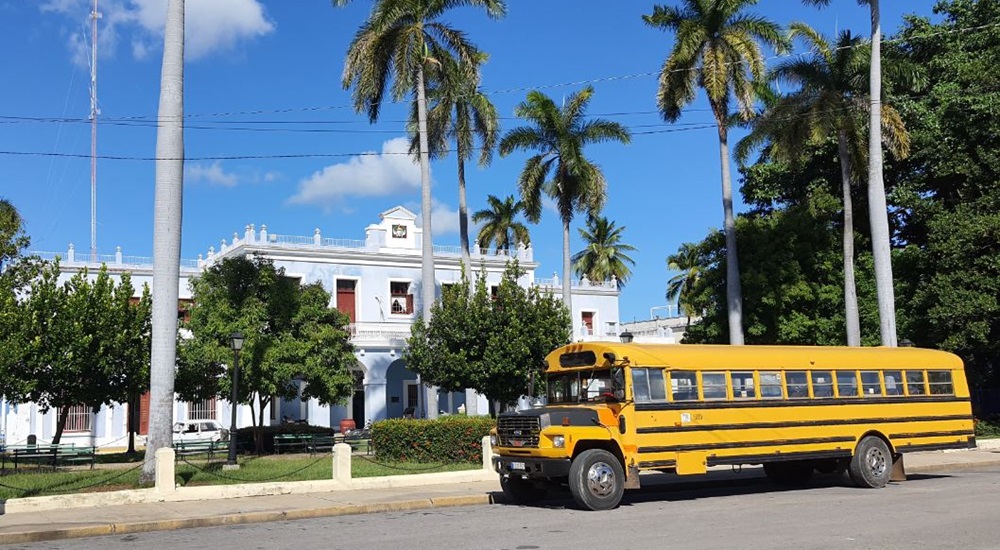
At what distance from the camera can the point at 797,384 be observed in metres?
16.2

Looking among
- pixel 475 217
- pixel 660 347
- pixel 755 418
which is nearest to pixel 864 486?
pixel 755 418

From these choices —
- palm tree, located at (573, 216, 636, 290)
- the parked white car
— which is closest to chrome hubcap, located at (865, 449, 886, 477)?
the parked white car

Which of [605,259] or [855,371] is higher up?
[605,259]

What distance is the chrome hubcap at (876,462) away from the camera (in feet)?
55.0

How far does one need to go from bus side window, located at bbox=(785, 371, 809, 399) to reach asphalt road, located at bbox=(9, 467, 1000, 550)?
5.89 feet

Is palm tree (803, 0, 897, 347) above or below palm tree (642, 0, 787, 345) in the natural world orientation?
below

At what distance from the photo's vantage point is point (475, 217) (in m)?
66.9

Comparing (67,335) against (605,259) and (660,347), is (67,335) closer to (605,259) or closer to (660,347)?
(660,347)

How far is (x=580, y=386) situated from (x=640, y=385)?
113cm

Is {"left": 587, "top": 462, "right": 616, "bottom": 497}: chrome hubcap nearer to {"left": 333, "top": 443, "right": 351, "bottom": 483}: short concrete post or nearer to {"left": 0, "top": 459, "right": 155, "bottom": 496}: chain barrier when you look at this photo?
{"left": 333, "top": 443, "right": 351, "bottom": 483}: short concrete post

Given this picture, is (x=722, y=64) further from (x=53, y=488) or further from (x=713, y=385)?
(x=53, y=488)

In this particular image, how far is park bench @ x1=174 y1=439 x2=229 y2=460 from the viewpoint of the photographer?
25881mm

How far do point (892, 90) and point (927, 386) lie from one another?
70.6ft

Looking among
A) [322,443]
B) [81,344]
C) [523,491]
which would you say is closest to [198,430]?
[81,344]
